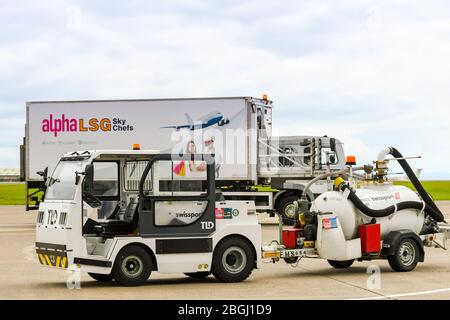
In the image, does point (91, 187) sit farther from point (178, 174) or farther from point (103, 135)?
point (103, 135)

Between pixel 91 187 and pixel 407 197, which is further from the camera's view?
pixel 407 197

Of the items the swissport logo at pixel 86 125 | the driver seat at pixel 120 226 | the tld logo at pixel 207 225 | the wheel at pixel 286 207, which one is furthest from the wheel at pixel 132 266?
the swissport logo at pixel 86 125

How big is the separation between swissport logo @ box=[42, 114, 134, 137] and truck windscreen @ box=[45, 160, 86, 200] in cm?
1518

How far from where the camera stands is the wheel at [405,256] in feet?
50.6

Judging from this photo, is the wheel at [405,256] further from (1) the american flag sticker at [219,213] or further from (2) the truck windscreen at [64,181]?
(2) the truck windscreen at [64,181]

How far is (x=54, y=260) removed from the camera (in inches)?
520

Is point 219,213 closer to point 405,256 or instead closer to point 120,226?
point 120,226

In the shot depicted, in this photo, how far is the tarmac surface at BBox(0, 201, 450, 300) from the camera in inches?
488

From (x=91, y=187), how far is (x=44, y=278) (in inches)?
107

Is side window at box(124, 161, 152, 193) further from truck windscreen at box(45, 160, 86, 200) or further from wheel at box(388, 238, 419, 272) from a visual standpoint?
wheel at box(388, 238, 419, 272)

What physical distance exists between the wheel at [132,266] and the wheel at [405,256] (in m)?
4.56
